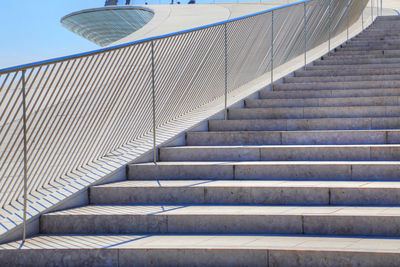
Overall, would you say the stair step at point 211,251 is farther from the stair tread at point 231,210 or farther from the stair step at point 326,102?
the stair step at point 326,102

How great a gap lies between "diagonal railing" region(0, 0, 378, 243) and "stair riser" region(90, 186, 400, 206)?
38cm

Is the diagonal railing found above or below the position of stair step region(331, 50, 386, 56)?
below

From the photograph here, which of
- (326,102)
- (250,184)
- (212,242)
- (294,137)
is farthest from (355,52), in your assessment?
(212,242)

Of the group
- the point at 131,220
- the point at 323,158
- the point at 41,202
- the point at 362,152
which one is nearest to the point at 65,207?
the point at 41,202

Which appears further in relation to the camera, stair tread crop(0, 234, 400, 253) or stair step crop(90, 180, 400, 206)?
stair step crop(90, 180, 400, 206)

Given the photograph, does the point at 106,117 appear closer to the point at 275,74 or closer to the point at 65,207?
the point at 65,207

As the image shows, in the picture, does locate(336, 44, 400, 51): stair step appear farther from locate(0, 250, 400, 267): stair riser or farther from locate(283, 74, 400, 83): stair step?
locate(0, 250, 400, 267): stair riser

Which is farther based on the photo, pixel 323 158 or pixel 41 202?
pixel 323 158

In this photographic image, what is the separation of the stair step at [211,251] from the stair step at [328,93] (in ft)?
13.1

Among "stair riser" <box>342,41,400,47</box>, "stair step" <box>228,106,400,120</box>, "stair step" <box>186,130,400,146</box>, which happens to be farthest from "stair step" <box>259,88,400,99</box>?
"stair riser" <box>342,41,400,47</box>

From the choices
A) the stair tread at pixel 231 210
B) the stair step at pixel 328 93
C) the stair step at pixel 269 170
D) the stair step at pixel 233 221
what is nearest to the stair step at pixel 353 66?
the stair step at pixel 328 93

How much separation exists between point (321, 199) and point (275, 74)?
189 inches

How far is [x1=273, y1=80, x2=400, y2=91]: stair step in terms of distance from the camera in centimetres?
799

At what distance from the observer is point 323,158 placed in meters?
5.57
